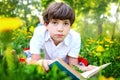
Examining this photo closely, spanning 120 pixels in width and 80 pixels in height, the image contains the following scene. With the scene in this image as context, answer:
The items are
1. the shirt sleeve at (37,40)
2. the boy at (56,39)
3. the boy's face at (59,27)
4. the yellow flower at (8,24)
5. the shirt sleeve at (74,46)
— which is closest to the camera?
the yellow flower at (8,24)

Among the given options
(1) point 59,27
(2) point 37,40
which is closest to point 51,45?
(2) point 37,40

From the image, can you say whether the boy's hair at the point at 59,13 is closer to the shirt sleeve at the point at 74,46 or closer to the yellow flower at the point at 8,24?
the shirt sleeve at the point at 74,46

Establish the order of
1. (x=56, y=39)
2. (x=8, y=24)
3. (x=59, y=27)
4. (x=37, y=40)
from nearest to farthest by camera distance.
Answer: (x=8, y=24) < (x=59, y=27) < (x=56, y=39) < (x=37, y=40)

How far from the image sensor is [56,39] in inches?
116

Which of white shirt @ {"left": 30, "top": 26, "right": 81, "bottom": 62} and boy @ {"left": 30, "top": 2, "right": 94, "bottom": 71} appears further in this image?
white shirt @ {"left": 30, "top": 26, "right": 81, "bottom": 62}

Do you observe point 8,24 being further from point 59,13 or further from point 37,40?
point 37,40

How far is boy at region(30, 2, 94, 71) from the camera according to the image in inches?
109

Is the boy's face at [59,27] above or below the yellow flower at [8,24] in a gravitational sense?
below

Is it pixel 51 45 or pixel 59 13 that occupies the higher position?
pixel 59 13

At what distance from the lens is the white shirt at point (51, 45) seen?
3.17 m

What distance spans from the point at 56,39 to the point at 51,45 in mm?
258

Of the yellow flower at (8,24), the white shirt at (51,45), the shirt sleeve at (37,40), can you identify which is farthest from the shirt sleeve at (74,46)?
the yellow flower at (8,24)

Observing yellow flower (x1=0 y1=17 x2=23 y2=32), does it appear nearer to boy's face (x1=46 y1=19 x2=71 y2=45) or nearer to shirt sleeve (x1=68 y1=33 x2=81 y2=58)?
boy's face (x1=46 y1=19 x2=71 y2=45)

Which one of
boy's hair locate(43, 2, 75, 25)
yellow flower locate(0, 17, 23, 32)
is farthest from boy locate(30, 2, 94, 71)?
yellow flower locate(0, 17, 23, 32)
